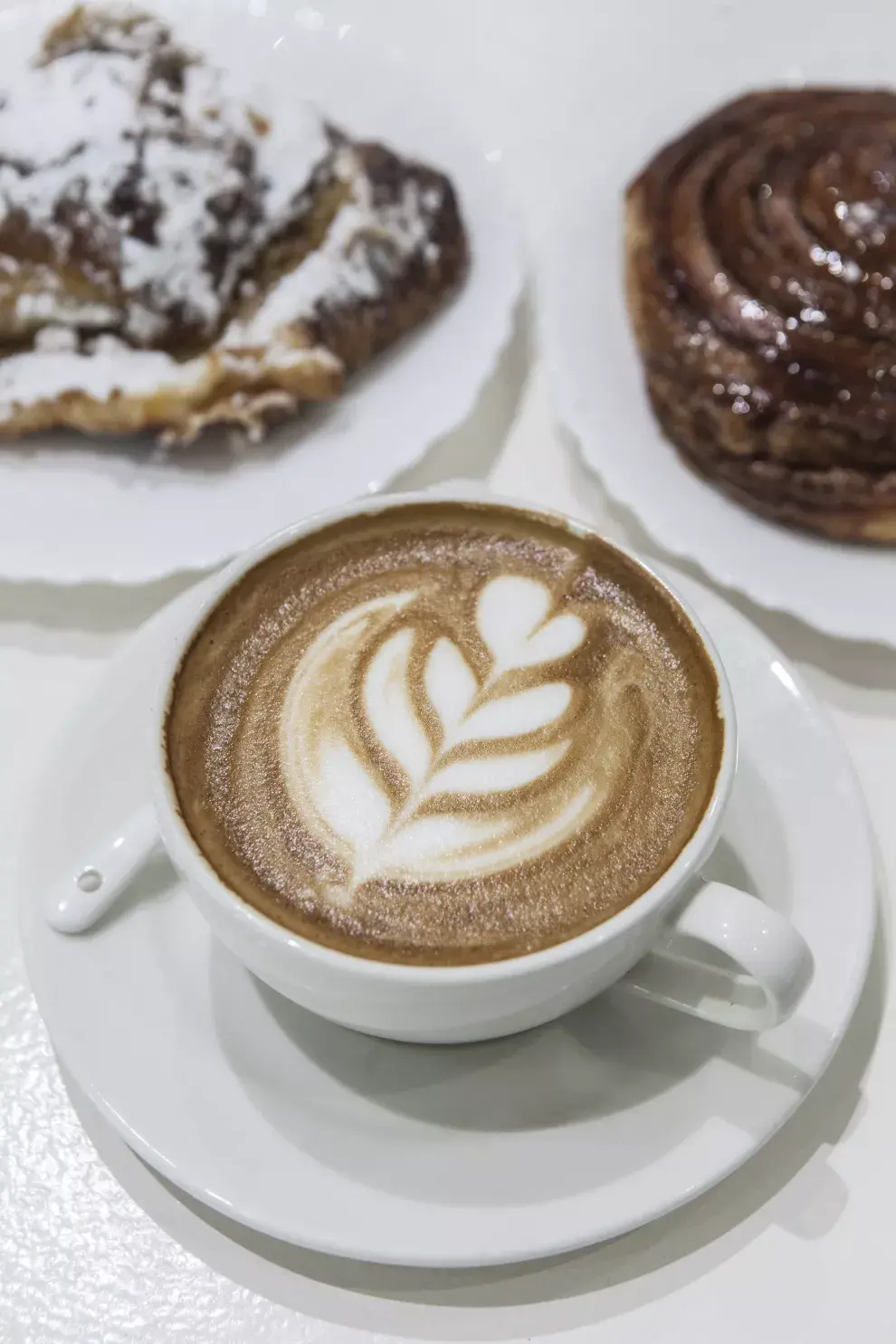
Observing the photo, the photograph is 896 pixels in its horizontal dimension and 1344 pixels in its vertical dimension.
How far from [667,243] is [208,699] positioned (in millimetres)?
686

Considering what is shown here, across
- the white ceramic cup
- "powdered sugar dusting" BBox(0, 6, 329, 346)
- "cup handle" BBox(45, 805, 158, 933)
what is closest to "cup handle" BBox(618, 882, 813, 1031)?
the white ceramic cup

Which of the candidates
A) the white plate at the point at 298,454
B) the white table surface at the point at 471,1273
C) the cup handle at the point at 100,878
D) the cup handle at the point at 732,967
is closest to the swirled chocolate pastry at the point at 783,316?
the white plate at the point at 298,454

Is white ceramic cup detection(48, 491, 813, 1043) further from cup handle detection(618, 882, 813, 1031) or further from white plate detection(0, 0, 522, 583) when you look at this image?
white plate detection(0, 0, 522, 583)

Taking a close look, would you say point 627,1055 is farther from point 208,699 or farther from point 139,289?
point 139,289

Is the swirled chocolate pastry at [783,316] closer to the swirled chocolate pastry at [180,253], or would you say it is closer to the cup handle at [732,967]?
the swirled chocolate pastry at [180,253]

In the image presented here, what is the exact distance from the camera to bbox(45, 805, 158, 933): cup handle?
26.1 inches

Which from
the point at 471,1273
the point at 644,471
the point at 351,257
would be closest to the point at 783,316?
the point at 644,471

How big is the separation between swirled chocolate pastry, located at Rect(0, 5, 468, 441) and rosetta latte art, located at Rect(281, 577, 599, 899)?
442 millimetres

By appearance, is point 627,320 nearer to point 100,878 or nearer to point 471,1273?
point 100,878

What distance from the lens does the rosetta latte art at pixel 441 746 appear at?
0.60 meters

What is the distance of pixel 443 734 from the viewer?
64cm

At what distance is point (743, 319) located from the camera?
3.27 feet

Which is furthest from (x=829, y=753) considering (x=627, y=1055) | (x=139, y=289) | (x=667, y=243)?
(x=139, y=289)

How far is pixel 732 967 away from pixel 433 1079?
0.59ft
